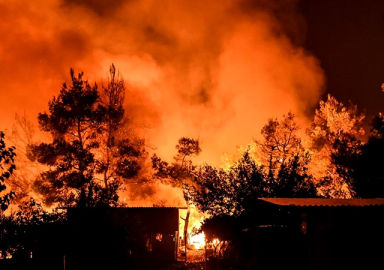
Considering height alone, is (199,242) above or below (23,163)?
below

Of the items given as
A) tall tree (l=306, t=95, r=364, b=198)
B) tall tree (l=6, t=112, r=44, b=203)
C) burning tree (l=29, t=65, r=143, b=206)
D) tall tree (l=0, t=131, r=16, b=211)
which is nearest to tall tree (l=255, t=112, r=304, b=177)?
tall tree (l=306, t=95, r=364, b=198)

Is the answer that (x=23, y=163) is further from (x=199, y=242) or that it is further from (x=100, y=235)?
(x=100, y=235)

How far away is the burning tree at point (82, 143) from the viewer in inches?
1038

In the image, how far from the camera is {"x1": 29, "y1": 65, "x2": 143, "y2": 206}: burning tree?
26.4 meters

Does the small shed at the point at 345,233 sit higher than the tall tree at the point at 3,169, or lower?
lower

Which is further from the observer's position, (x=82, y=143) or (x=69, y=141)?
(x=69, y=141)

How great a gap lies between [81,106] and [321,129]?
2757 cm

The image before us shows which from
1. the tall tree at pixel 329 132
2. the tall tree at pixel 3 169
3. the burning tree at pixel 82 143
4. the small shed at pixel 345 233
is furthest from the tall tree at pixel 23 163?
the tall tree at pixel 329 132

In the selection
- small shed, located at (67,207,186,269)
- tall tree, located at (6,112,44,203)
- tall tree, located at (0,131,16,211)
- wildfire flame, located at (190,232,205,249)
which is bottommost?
wildfire flame, located at (190,232,205,249)

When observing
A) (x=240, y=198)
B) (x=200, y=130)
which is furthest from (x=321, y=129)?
(x=240, y=198)

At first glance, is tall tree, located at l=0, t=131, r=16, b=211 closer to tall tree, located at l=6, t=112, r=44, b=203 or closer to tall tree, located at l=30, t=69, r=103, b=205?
tall tree, located at l=30, t=69, r=103, b=205

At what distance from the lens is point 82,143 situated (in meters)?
28.3

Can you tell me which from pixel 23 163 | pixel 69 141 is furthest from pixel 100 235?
pixel 23 163

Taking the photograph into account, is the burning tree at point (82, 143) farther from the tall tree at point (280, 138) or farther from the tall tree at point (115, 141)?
the tall tree at point (280, 138)
